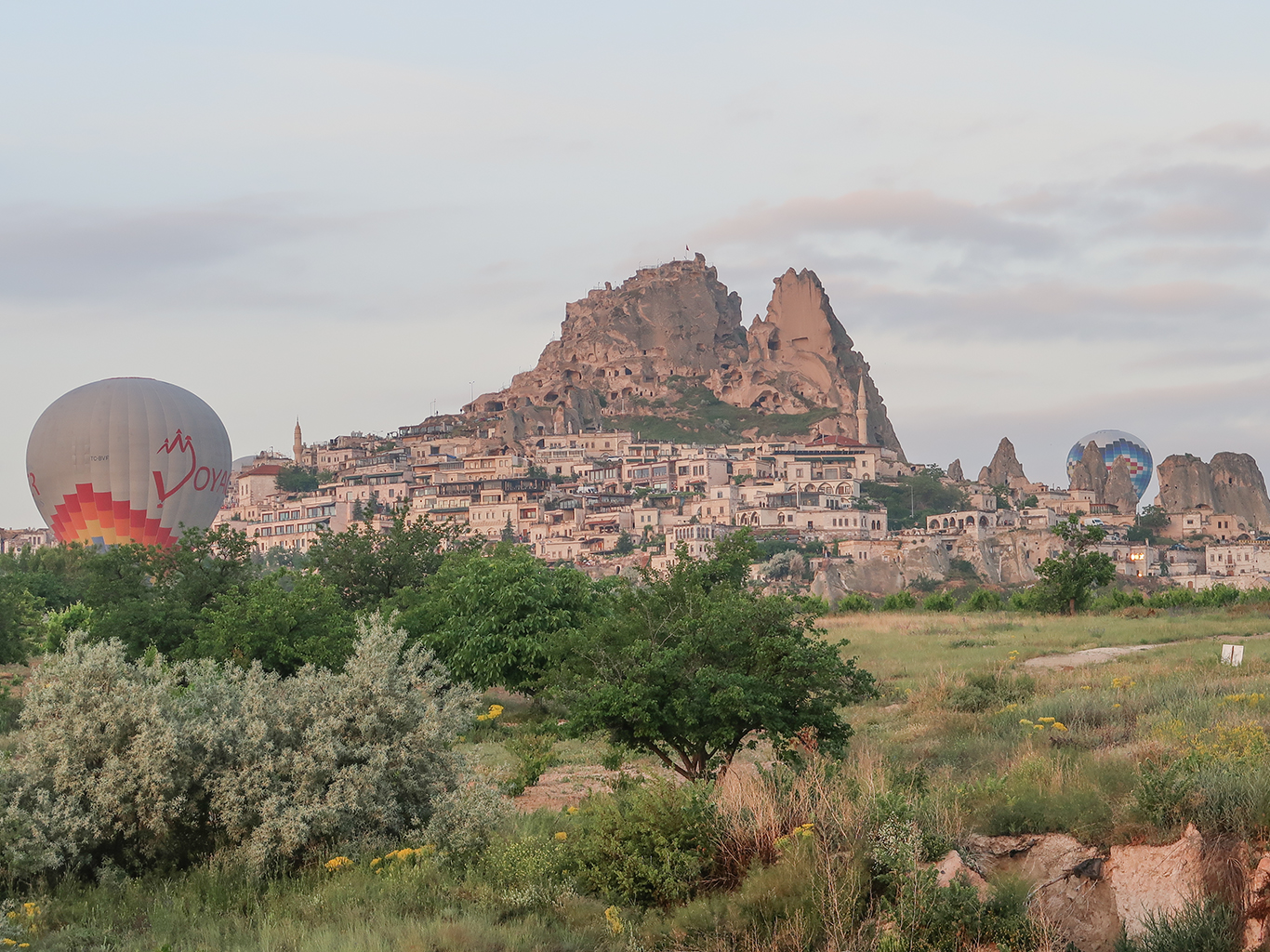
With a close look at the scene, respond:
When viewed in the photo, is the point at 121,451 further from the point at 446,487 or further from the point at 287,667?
the point at 446,487

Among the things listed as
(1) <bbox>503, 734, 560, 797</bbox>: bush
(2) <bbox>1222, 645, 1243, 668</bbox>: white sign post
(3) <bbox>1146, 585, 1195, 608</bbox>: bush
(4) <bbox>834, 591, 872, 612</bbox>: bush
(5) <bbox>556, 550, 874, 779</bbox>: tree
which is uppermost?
(5) <bbox>556, 550, 874, 779</bbox>: tree

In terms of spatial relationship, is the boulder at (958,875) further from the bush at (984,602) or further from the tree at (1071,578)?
the bush at (984,602)

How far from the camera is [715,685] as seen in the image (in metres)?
18.4

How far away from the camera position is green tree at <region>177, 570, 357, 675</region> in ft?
99.5

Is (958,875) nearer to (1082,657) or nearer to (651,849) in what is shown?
(651,849)

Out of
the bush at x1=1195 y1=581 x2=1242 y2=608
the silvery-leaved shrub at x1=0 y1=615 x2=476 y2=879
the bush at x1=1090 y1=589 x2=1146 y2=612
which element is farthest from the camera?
the bush at x1=1195 y1=581 x2=1242 y2=608

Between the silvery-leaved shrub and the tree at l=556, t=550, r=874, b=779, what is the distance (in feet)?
11.3

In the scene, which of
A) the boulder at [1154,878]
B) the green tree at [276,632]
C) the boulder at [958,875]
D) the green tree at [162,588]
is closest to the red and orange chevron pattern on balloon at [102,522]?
the green tree at [162,588]

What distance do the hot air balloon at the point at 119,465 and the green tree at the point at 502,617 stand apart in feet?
183

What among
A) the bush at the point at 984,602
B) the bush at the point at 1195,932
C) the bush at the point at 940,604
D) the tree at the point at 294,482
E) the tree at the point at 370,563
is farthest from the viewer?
the tree at the point at 294,482

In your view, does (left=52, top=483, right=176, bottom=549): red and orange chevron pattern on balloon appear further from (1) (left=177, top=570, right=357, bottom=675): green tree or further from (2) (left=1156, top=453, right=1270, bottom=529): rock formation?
(2) (left=1156, top=453, right=1270, bottom=529): rock formation

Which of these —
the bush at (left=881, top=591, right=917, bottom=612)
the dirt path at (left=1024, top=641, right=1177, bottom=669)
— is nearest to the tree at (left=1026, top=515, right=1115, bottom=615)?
the bush at (left=881, top=591, right=917, bottom=612)

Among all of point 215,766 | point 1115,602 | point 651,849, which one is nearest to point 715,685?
point 651,849

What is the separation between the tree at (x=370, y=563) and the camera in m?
43.2
